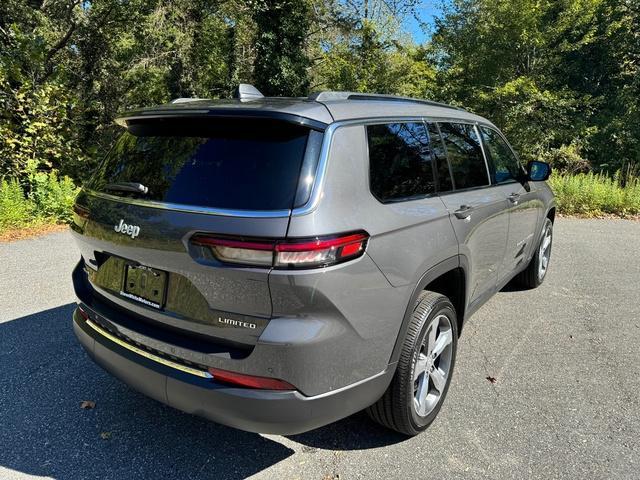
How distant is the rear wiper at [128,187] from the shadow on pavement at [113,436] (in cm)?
139

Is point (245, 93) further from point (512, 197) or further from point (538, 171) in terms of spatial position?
point (538, 171)

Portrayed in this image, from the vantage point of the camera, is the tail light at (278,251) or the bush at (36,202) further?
the bush at (36,202)

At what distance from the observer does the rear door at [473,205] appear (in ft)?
9.71

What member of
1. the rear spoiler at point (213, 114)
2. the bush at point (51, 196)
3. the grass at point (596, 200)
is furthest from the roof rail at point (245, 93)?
the grass at point (596, 200)

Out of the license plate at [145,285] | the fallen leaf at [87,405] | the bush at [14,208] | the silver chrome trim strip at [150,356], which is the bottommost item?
the fallen leaf at [87,405]

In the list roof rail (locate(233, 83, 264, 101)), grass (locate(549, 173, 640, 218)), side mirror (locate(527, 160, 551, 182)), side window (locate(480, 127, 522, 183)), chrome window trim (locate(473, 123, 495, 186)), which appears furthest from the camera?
grass (locate(549, 173, 640, 218))

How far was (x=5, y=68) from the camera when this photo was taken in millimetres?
8648

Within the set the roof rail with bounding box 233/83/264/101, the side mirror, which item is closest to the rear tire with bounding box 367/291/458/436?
the roof rail with bounding box 233/83/264/101

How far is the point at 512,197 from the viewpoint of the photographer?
3.88m

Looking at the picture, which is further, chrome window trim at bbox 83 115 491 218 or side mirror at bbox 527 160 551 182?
side mirror at bbox 527 160 551 182

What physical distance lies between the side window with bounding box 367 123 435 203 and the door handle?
0.84 ft

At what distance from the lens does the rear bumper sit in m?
1.96

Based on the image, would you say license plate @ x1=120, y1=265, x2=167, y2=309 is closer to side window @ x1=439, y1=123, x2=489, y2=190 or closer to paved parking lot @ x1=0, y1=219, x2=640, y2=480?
paved parking lot @ x1=0, y1=219, x2=640, y2=480

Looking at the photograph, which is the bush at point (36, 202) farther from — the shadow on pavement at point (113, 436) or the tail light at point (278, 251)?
the tail light at point (278, 251)
